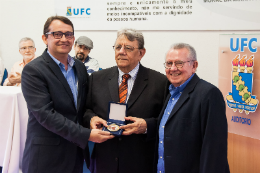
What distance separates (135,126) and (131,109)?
16 centimetres

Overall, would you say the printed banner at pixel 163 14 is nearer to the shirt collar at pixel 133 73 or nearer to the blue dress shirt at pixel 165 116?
the shirt collar at pixel 133 73

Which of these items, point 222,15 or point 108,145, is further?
point 222,15

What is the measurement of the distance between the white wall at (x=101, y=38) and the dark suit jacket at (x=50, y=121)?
7.08 feet

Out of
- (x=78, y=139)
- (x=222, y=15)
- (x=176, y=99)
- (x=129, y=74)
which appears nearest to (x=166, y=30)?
(x=222, y=15)

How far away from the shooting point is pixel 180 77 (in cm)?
167

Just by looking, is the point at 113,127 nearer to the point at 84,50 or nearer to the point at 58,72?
the point at 58,72

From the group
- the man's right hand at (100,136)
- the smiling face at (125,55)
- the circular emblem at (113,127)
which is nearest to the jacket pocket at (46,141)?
the man's right hand at (100,136)

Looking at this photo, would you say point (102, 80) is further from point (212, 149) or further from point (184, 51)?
point (212, 149)

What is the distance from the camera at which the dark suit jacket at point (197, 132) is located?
1.45 meters

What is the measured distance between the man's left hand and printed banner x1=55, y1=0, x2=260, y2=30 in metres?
2.18

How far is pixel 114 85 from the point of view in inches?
76.2

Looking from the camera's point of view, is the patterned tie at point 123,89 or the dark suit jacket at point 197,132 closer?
the dark suit jacket at point 197,132

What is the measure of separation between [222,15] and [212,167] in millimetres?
2475

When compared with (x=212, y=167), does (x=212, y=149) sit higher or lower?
higher
